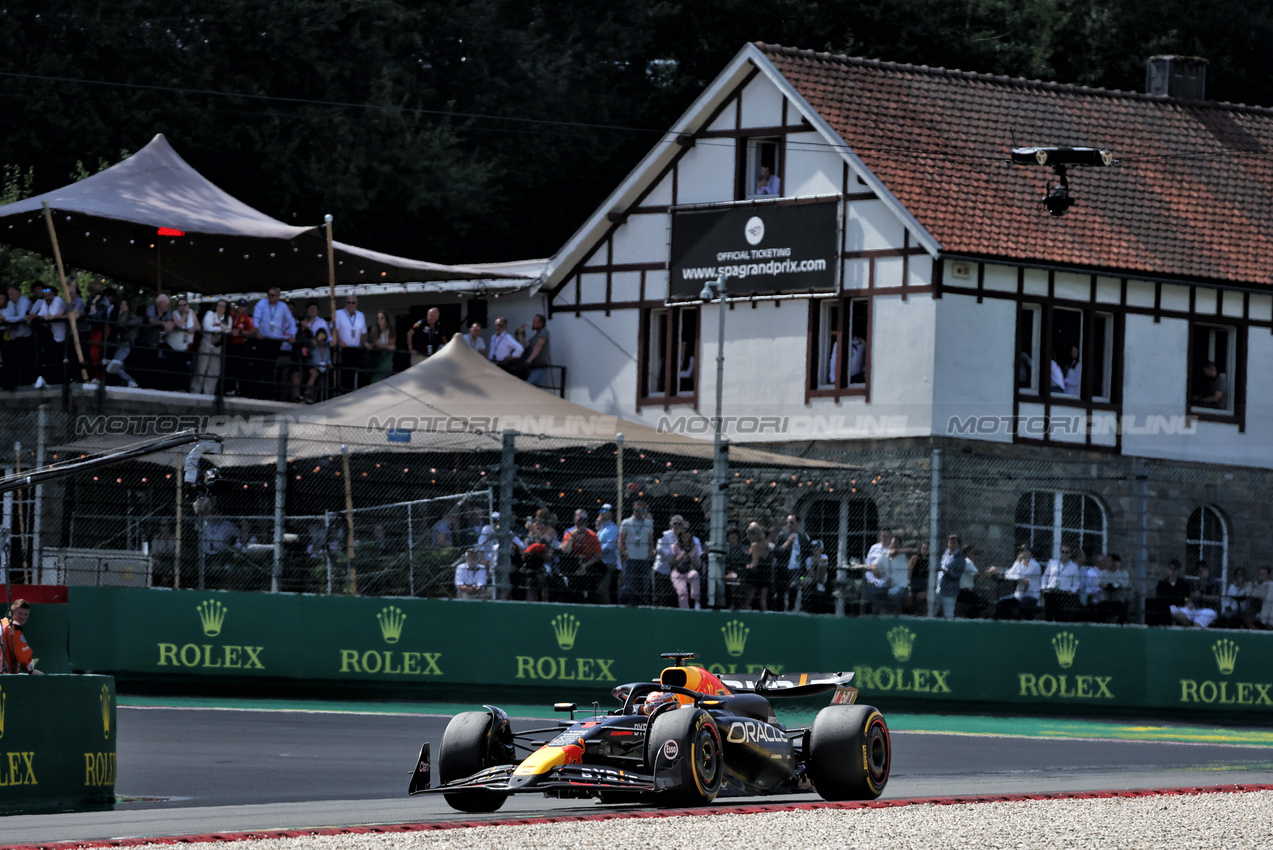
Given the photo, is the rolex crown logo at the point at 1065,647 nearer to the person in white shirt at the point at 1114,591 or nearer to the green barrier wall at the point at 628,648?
the green barrier wall at the point at 628,648

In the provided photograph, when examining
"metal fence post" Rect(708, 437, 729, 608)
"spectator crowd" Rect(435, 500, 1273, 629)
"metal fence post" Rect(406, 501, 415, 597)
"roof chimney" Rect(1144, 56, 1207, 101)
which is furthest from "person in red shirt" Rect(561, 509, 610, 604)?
"roof chimney" Rect(1144, 56, 1207, 101)

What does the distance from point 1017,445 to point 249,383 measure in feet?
37.5

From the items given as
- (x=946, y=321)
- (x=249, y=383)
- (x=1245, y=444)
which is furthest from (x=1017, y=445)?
(x=249, y=383)

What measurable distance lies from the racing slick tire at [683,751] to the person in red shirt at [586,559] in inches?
376

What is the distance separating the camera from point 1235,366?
32.9m

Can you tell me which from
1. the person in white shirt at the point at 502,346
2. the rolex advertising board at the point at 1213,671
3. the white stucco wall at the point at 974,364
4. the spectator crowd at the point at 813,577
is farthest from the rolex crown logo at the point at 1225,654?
the person in white shirt at the point at 502,346

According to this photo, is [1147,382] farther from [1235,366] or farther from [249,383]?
[249,383]

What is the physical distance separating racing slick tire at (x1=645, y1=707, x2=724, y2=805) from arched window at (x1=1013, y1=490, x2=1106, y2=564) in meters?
13.9

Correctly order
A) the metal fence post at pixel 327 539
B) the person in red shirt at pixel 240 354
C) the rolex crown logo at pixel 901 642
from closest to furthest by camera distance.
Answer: the metal fence post at pixel 327 539, the rolex crown logo at pixel 901 642, the person in red shirt at pixel 240 354

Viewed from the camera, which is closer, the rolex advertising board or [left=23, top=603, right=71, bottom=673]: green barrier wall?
[left=23, top=603, right=71, bottom=673]: green barrier wall

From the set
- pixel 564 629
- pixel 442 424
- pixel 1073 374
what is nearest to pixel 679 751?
pixel 564 629

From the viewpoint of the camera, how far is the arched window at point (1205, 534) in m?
30.1

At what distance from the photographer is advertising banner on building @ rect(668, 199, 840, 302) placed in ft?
105

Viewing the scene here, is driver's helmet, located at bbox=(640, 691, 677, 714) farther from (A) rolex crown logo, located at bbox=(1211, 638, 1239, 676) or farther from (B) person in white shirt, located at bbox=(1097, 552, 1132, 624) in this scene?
(A) rolex crown logo, located at bbox=(1211, 638, 1239, 676)
